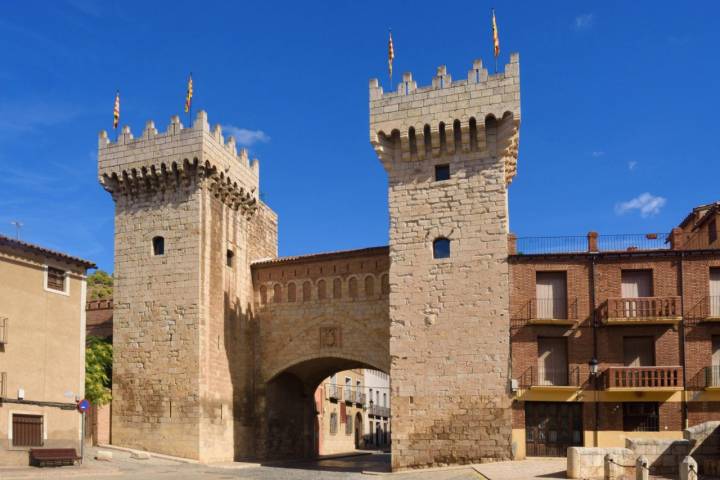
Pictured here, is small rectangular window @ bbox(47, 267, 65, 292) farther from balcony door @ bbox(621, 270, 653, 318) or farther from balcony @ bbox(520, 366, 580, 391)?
balcony door @ bbox(621, 270, 653, 318)

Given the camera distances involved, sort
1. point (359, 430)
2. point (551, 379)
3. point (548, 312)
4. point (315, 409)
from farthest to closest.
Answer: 1. point (359, 430)
2. point (315, 409)
3. point (548, 312)
4. point (551, 379)

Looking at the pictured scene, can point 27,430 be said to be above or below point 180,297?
below

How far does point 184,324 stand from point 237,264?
166 inches

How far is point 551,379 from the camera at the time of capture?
28.6 m

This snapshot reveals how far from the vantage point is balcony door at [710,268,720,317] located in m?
28.1

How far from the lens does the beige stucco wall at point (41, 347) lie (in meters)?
27.1

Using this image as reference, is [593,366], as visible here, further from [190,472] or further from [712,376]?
[190,472]

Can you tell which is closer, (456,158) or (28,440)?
(28,440)

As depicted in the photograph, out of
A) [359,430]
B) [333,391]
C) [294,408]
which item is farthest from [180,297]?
[359,430]

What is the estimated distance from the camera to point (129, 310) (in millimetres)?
34125

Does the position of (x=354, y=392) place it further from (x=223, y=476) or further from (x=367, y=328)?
(x=223, y=476)

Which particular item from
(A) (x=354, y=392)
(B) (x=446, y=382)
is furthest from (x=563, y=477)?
(A) (x=354, y=392)

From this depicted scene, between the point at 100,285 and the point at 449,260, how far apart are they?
1241 inches

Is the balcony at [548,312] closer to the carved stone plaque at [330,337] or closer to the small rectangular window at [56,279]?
the carved stone plaque at [330,337]
